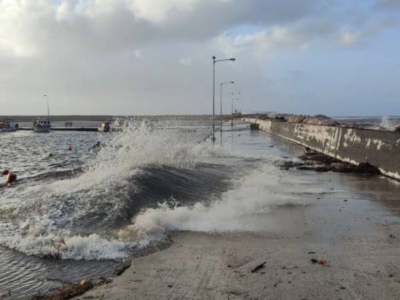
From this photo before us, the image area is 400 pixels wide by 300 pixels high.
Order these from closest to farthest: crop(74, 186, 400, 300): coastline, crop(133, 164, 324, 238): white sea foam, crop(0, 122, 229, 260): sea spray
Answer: crop(74, 186, 400, 300): coastline < crop(0, 122, 229, 260): sea spray < crop(133, 164, 324, 238): white sea foam

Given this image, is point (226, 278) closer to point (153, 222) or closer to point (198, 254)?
point (198, 254)

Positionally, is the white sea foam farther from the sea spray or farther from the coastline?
the sea spray

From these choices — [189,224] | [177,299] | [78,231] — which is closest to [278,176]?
[189,224]

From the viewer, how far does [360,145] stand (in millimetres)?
19344

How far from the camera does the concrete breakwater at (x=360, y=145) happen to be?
52.2 ft

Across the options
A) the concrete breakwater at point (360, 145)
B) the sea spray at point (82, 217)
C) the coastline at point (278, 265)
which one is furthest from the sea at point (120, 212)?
the concrete breakwater at point (360, 145)

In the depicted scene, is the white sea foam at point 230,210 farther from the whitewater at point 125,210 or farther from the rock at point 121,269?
the rock at point 121,269

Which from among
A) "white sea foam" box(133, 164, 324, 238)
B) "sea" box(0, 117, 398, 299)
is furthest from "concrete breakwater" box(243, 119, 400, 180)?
"white sea foam" box(133, 164, 324, 238)

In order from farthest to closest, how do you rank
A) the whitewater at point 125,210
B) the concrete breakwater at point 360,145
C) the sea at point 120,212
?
1. the concrete breakwater at point 360,145
2. the whitewater at point 125,210
3. the sea at point 120,212

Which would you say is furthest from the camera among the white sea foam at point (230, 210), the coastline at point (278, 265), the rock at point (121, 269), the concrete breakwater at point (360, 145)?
the concrete breakwater at point (360, 145)

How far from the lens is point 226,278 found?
6094 millimetres

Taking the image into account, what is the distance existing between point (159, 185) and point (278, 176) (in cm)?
499

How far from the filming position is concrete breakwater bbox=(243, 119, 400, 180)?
15.9m

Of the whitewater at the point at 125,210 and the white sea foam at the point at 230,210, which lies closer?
the whitewater at the point at 125,210
